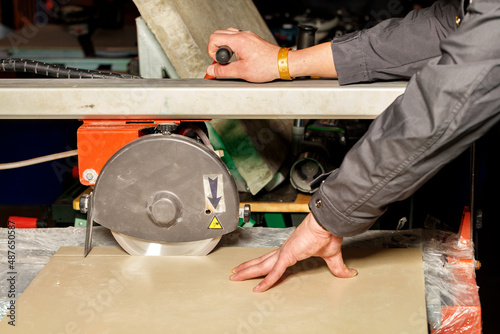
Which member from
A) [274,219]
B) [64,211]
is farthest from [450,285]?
[64,211]

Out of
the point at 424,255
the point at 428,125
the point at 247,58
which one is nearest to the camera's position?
the point at 428,125

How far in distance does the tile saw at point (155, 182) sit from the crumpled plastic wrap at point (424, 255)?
191 millimetres

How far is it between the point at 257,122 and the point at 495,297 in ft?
5.18

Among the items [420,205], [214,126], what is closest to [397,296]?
[214,126]

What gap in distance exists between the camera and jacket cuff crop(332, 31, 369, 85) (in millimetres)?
1133

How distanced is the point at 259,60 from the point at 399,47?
0.31 meters

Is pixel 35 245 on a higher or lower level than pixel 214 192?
lower

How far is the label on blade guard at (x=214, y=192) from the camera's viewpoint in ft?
3.68

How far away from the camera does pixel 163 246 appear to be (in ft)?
4.08

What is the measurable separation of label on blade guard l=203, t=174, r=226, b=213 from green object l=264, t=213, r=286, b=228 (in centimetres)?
70

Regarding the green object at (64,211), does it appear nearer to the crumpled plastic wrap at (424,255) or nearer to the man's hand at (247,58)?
the crumpled plastic wrap at (424,255)

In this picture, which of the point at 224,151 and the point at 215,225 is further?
the point at 224,151

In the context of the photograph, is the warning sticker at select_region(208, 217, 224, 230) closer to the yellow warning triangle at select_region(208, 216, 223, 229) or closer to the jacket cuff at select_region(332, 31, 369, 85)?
the yellow warning triangle at select_region(208, 216, 223, 229)

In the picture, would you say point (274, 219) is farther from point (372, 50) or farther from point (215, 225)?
point (372, 50)
